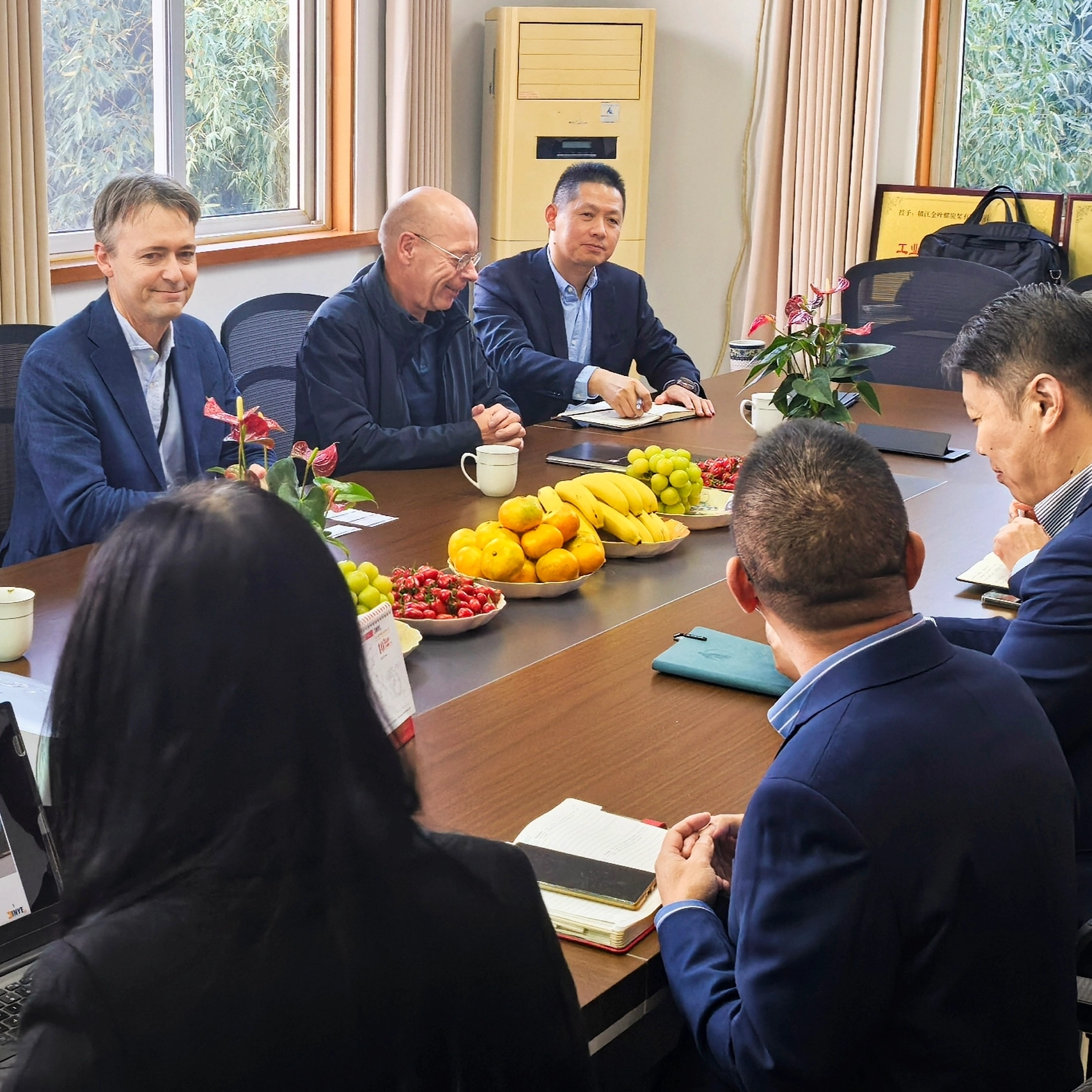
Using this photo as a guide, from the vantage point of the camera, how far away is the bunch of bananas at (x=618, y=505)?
2.51 metres

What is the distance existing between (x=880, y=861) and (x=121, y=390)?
1.98m

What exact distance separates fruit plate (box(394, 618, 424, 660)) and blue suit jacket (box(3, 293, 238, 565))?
2.46 feet

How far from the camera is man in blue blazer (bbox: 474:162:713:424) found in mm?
3939

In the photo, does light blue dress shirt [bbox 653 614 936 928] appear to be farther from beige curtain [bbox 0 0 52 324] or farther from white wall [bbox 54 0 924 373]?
white wall [bbox 54 0 924 373]

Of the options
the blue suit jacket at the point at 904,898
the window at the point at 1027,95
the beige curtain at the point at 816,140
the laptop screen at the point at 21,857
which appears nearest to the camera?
the blue suit jacket at the point at 904,898

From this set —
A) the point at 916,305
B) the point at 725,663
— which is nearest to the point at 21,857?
the point at 725,663

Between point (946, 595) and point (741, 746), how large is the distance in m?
0.71

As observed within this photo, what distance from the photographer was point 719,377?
4.36 metres

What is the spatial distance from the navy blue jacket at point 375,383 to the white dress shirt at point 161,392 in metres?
0.36

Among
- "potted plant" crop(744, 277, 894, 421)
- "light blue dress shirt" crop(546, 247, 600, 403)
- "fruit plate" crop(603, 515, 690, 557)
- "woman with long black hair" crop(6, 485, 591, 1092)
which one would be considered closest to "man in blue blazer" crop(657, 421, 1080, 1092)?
"woman with long black hair" crop(6, 485, 591, 1092)

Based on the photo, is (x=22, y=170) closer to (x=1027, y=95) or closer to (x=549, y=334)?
(x=549, y=334)

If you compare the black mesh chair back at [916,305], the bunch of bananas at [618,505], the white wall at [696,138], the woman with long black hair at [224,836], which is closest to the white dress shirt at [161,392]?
the bunch of bananas at [618,505]

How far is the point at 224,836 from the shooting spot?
2.66 ft

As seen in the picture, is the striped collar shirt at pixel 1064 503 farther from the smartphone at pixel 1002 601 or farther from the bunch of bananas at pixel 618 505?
the bunch of bananas at pixel 618 505
